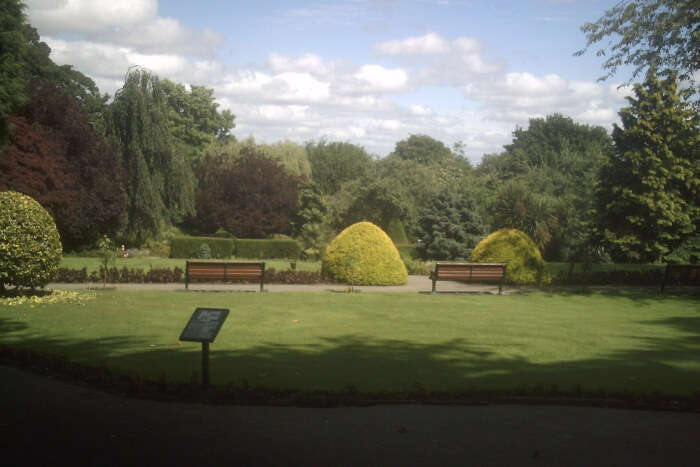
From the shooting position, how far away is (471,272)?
18750 millimetres

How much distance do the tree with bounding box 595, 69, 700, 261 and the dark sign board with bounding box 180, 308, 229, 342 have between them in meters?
24.5

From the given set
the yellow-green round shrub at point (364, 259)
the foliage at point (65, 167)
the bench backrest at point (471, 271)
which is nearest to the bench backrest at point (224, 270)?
the yellow-green round shrub at point (364, 259)

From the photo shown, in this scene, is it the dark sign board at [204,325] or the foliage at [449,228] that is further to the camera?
the foliage at [449,228]

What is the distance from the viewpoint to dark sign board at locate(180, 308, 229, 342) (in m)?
6.36

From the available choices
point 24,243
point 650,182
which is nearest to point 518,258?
point 650,182

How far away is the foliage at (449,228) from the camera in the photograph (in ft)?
111

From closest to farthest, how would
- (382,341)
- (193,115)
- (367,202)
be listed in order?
(382,341) < (367,202) < (193,115)

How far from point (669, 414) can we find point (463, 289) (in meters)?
13.8

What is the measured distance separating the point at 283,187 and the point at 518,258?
20.2 metres

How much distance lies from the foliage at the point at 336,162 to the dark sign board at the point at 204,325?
43.8 m

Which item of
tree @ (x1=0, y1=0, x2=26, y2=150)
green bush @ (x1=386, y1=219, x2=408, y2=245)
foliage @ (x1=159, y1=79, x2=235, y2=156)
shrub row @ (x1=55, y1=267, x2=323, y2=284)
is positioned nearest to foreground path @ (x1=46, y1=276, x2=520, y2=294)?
shrub row @ (x1=55, y1=267, x2=323, y2=284)

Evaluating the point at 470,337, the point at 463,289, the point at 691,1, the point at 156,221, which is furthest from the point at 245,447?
the point at 156,221

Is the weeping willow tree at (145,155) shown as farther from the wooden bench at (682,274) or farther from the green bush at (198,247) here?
the wooden bench at (682,274)

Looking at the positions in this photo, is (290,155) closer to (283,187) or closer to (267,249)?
(283,187)
